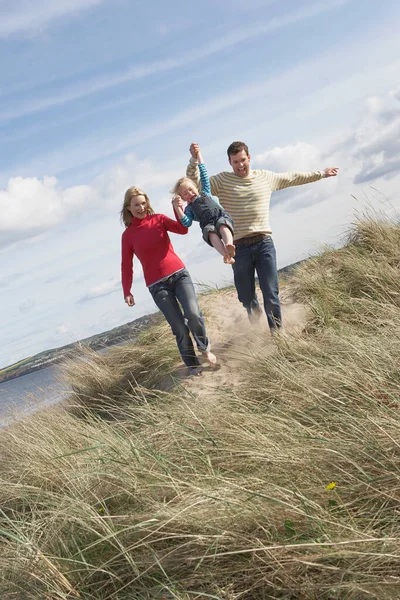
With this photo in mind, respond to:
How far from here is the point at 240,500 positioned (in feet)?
8.09

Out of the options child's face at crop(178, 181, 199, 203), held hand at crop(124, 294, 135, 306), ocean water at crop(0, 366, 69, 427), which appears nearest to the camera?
child's face at crop(178, 181, 199, 203)

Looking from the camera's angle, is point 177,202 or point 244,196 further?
point 244,196

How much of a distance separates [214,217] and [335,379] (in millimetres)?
2540

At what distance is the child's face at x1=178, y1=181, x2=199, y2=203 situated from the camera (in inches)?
222

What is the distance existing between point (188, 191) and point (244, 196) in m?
0.64

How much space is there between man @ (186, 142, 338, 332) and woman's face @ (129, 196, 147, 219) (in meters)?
0.58

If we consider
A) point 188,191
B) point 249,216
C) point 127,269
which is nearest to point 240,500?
point 188,191

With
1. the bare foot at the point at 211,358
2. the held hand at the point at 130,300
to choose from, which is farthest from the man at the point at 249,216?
the held hand at the point at 130,300

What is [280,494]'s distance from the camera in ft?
8.11

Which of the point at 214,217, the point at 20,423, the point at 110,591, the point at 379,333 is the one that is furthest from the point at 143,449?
the point at 20,423

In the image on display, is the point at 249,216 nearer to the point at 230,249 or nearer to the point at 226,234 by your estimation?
the point at 226,234

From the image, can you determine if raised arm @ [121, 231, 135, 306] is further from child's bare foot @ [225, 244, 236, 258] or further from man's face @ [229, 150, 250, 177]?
man's face @ [229, 150, 250, 177]

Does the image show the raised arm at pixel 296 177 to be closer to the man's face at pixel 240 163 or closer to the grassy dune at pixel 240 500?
the man's face at pixel 240 163

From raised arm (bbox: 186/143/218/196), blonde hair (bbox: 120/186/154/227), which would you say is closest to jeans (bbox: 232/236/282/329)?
raised arm (bbox: 186/143/218/196)
